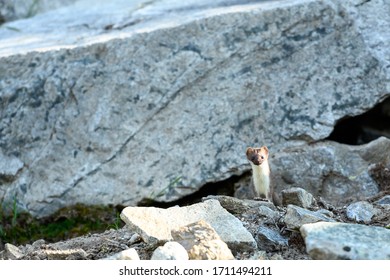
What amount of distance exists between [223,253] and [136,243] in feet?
2.35

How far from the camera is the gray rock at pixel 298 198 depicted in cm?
552

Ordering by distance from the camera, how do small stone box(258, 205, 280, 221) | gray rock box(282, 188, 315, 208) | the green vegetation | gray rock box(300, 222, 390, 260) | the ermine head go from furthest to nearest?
1. the green vegetation
2. the ermine head
3. gray rock box(282, 188, 315, 208)
4. small stone box(258, 205, 280, 221)
5. gray rock box(300, 222, 390, 260)

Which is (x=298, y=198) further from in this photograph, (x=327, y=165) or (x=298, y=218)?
(x=327, y=165)

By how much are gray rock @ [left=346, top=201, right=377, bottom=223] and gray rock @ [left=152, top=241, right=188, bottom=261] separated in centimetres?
129

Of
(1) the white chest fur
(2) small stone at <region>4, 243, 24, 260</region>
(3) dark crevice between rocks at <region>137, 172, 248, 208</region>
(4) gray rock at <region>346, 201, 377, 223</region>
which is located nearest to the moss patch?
(3) dark crevice between rocks at <region>137, 172, 248, 208</region>

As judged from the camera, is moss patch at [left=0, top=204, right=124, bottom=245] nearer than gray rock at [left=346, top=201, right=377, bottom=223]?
No

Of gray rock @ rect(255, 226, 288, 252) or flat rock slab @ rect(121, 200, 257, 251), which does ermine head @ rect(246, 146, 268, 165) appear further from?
gray rock @ rect(255, 226, 288, 252)

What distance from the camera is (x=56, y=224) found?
6.79 meters

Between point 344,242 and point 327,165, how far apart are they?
9.19 feet

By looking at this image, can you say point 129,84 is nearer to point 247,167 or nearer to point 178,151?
point 178,151

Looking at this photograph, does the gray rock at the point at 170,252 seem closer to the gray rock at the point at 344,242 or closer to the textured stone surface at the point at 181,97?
the gray rock at the point at 344,242

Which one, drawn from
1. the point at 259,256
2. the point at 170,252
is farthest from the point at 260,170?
the point at 170,252

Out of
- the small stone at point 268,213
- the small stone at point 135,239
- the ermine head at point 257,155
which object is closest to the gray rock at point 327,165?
the ermine head at point 257,155

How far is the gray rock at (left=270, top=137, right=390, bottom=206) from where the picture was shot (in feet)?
22.1
